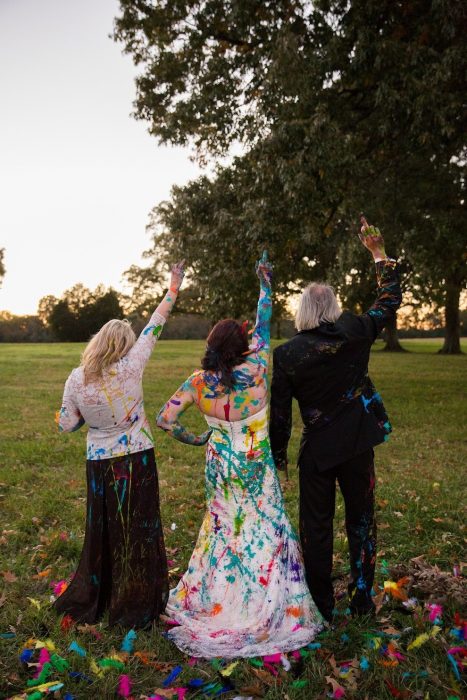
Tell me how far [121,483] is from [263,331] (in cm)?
157

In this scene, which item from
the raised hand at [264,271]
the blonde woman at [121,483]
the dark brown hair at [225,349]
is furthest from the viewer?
the raised hand at [264,271]

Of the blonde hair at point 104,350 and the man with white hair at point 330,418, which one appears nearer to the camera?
the man with white hair at point 330,418

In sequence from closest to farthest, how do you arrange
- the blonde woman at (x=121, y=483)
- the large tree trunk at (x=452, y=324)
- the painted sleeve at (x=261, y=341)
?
the painted sleeve at (x=261, y=341), the blonde woman at (x=121, y=483), the large tree trunk at (x=452, y=324)

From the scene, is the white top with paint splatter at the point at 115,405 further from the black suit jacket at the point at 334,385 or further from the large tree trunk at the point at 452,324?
the large tree trunk at the point at 452,324

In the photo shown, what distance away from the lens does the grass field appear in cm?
342

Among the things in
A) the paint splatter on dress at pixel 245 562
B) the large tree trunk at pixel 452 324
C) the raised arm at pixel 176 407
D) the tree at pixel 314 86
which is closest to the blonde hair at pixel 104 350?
the raised arm at pixel 176 407

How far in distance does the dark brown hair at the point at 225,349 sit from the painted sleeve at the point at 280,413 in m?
0.29

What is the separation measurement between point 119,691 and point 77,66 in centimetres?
1250

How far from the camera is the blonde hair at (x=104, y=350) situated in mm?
3875

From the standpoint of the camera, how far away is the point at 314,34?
11703mm

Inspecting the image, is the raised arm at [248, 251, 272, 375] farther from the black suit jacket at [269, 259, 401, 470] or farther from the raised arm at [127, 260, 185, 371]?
the raised arm at [127, 260, 185, 371]

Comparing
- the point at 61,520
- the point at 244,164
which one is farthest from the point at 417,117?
the point at 61,520

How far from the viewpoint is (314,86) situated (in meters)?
11.0

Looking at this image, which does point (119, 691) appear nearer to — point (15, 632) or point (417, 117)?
point (15, 632)
